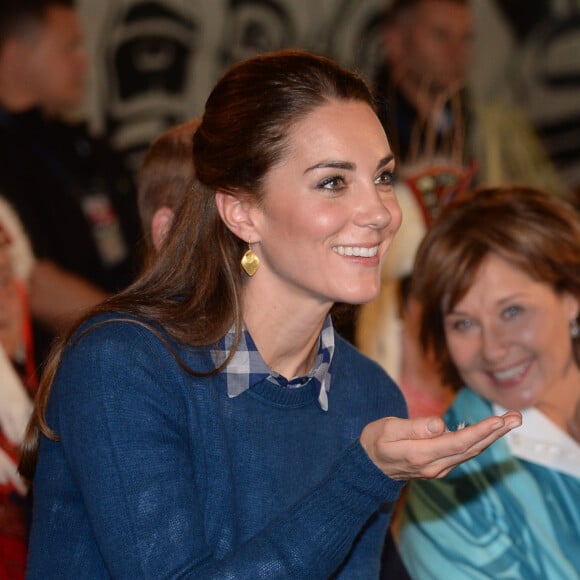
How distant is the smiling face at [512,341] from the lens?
179 cm

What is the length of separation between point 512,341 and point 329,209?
25.0 inches

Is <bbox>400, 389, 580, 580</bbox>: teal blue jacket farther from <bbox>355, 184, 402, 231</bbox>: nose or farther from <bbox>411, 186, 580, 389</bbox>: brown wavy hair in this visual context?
<bbox>355, 184, 402, 231</bbox>: nose

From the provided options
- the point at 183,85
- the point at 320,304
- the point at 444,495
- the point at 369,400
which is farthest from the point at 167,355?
the point at 183,85

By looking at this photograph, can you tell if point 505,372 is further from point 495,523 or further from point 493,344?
point 495,523

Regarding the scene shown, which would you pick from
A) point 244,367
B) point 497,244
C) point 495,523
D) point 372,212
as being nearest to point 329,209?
point 372,212

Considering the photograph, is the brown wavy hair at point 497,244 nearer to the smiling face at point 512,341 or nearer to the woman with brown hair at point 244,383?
the smiling face at point 512,341

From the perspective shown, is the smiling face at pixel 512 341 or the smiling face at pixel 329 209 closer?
the smiling face at pixel 329 209

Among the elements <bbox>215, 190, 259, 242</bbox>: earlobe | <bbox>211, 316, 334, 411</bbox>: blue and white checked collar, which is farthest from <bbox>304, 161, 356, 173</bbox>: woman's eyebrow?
<bbox>211, 316, 334, 411</bbox>: blue and white checked collar

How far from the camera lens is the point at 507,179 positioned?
3895 mm

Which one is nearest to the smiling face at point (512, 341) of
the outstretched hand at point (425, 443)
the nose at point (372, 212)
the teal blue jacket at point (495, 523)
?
the teal blue jacket at point (495, 523)

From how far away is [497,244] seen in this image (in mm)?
1784

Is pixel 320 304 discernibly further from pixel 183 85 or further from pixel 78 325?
pixel 183 85

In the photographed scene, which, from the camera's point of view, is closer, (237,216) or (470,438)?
(470,438)

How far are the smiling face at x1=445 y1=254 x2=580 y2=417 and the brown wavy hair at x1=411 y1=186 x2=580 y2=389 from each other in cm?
2
